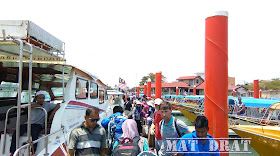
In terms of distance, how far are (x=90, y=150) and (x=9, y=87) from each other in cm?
462

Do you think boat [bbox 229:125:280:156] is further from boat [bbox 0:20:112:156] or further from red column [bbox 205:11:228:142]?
boat [bbox 0:20:112:156]

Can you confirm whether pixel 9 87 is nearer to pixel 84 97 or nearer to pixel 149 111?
pixel 84 97

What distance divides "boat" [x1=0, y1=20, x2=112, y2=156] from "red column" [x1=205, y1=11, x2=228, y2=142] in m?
3.00

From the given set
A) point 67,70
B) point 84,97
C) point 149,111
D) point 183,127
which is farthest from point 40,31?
point 149,111

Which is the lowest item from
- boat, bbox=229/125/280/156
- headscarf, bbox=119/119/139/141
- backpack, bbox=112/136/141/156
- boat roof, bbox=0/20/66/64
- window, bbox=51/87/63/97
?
boat, bbox=229/125/280/156

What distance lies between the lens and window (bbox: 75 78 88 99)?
5.04 meters

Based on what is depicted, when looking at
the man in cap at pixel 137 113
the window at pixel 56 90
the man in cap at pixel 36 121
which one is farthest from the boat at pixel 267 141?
the window at pixel 56 90

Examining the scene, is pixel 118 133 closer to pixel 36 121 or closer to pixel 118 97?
pixel 36 121

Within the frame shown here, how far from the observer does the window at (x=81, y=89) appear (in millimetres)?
5039

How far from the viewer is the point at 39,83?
637cm

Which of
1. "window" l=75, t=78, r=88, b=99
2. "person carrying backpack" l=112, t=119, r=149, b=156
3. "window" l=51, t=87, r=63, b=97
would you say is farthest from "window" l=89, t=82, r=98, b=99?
"person carrying backpack" l=112, t=119, r=149, b=156

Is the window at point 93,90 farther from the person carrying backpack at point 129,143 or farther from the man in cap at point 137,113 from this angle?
the person carrying backpack at point 129,143

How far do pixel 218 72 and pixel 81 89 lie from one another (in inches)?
152

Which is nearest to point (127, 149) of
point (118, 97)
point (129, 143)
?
point (129, 143)
